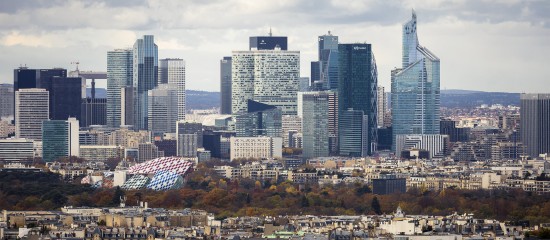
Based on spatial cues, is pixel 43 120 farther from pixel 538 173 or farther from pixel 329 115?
pixel 538 173

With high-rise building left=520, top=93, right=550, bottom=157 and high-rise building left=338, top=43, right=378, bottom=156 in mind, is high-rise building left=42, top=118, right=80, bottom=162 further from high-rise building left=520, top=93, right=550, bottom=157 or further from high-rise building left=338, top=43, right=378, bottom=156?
high-rise building left=520, top=93, right=550, bottom=157

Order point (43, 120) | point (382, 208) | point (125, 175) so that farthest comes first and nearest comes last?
point (43, 120)
point (125, 175)
point (382, 208)

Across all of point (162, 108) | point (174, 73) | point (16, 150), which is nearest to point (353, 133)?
point (162, 108)

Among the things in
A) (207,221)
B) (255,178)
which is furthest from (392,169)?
(207,221)

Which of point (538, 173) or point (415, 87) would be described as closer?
point (538, 173)

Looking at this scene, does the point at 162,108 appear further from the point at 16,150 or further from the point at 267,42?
the point at 16,150

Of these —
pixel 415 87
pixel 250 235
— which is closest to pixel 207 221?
pixel 250 235

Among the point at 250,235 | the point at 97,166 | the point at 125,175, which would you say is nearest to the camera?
the point at 250,235

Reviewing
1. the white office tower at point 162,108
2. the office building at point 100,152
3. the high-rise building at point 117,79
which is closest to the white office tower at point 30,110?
the office building at point 100,152
